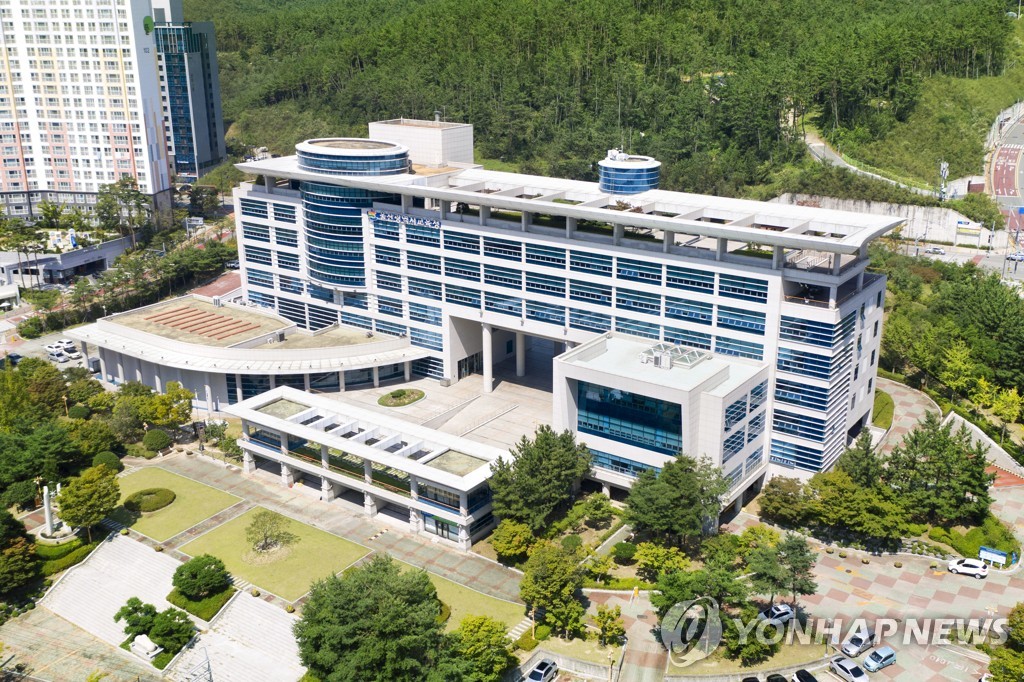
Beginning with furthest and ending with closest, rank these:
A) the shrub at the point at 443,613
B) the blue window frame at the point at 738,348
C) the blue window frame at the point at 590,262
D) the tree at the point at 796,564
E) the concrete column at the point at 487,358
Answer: the concrete column at the point at 487,358, the blue window frame at the point at 590,262, the blue window frame at the point at 738,348, the shrub at the point at 443,613, the tree at the point at 796,564

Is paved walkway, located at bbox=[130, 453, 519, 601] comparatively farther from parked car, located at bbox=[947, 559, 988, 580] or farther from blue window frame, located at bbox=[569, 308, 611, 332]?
parked car, located at bbox=[947, 559, 988, 580]

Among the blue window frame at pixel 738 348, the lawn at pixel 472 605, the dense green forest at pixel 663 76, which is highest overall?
the dense green forest at pixel 663 76

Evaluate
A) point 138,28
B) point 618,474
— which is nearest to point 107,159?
point 138,28

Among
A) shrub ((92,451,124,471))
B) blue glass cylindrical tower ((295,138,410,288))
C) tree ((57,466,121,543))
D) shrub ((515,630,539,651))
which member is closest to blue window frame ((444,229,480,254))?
blue glass cylindrical tower ((295,138,410,288))

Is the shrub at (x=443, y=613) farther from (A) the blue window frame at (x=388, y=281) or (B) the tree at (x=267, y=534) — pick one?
(A) the blue window frame at (x=388, y=281)

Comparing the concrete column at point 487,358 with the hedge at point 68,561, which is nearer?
the hedge at point 68,561

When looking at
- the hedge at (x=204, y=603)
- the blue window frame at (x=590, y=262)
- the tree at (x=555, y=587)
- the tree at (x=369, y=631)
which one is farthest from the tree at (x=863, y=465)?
the hedge at (x=204, y=603)

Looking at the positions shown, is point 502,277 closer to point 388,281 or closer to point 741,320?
point 388,281
